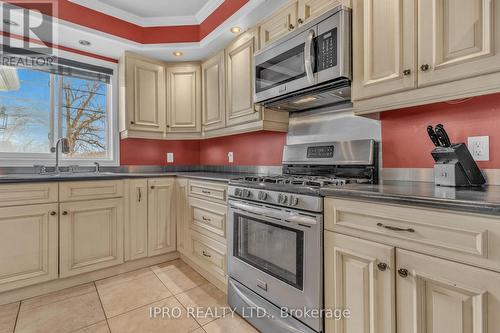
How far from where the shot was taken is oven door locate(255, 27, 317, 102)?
1.59 m

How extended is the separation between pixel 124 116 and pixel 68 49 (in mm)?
893

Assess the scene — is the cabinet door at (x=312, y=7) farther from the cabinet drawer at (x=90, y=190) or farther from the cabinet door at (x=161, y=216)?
the cabinet drawer at (x=90, y=190)

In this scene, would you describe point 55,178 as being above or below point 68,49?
below

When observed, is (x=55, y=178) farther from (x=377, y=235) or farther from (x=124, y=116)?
(x=377, y=235)

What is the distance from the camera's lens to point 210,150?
3379 mm

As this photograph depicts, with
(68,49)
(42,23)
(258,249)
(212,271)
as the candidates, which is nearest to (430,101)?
(258,249)

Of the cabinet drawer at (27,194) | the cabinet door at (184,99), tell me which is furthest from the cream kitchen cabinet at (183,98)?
the cabinet drawer at (27,194)

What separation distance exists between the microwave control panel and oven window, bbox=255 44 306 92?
0.43 ft

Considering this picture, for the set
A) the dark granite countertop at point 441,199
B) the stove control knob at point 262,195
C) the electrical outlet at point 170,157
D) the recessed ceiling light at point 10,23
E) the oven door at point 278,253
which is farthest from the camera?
the electrical outlet at point 170,157

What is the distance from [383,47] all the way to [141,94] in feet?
8.08

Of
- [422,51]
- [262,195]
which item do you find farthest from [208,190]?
[422,51]

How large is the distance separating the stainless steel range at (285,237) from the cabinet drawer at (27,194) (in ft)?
4.77

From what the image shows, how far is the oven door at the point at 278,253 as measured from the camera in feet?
4.27

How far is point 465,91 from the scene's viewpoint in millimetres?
1098
